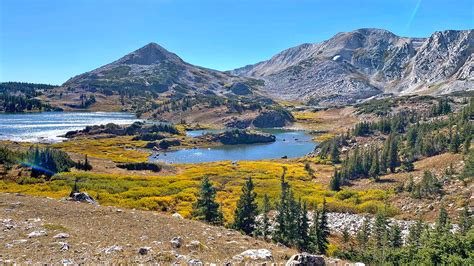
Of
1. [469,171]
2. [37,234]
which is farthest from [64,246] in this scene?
[469,171]

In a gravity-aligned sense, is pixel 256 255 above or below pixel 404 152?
above

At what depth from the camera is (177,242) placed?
935 inches

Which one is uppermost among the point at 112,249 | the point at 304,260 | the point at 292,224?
the point at 304,260

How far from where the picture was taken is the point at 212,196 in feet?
153

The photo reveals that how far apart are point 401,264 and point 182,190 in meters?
59.2

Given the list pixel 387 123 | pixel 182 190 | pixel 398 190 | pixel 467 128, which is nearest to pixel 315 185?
pixel 398 190

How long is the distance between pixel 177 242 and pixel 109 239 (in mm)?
4165

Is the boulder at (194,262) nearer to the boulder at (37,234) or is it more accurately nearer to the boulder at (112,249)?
the boulder at (112,249)

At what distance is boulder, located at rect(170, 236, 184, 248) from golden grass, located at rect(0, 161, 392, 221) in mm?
31552

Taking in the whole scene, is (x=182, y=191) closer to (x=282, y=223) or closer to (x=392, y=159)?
(x=282, y=223)

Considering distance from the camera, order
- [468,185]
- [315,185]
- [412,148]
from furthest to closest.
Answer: [412,148] < [315,185] < [468,185]

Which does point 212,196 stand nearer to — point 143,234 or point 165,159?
point 143,234

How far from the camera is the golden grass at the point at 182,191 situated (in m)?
62.1

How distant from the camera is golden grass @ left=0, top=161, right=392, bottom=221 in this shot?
204 feet
